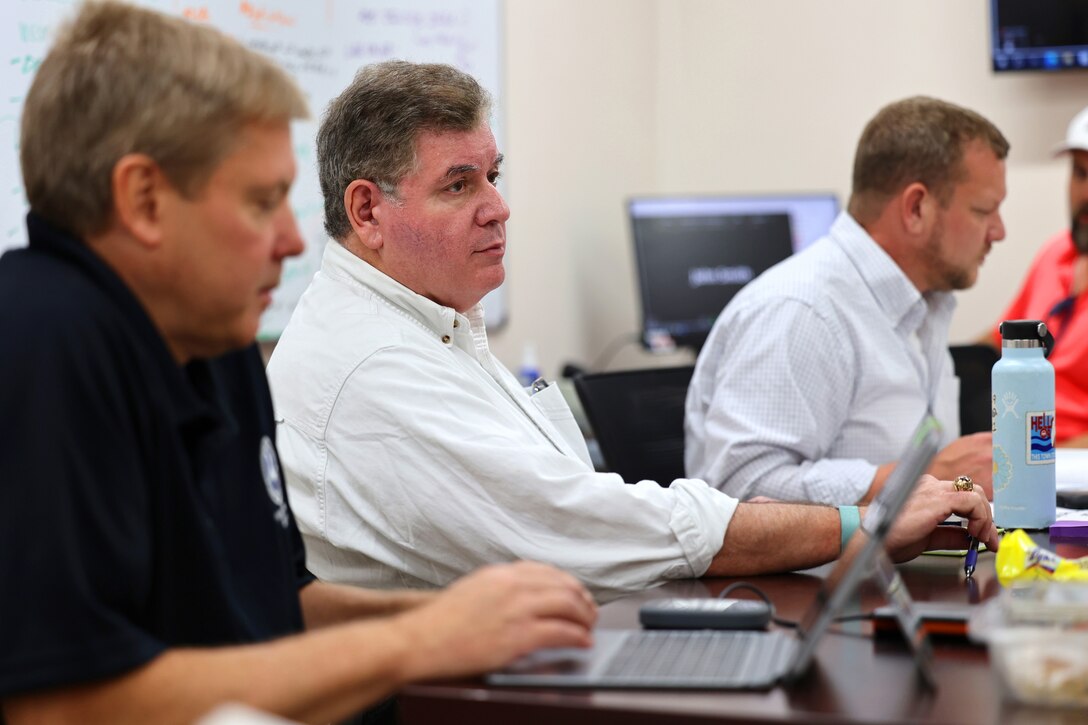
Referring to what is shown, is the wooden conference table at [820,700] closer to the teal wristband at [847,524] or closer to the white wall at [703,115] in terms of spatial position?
the teal wristband at [847,524]

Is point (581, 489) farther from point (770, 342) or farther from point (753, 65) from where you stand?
point (753, 65)

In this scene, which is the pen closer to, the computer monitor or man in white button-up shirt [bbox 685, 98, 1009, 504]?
man in white button-up shirt [bbox 685, 98, 1009, 504]

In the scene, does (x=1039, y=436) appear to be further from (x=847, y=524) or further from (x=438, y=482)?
(x=438, y=482)

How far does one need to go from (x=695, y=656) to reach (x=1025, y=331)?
2.55ft

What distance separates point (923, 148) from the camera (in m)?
2.45

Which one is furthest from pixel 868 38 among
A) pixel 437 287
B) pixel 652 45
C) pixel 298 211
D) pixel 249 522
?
pixel 249 522

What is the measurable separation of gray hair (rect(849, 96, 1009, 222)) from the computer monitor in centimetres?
176

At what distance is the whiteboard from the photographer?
2.19 metres

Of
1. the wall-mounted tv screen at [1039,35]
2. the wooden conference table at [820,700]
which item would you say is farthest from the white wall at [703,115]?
the wooden conference table at [820,700]

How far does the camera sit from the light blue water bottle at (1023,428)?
1.59m

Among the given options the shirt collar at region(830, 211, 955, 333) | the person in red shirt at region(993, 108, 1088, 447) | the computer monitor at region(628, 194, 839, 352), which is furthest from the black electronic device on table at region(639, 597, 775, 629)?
the computer monitor at region(628, 194, 839, 352)

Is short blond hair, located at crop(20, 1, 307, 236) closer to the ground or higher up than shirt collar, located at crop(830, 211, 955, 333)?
higher up

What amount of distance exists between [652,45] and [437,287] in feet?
11.2

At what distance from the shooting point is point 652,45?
4891 mm
